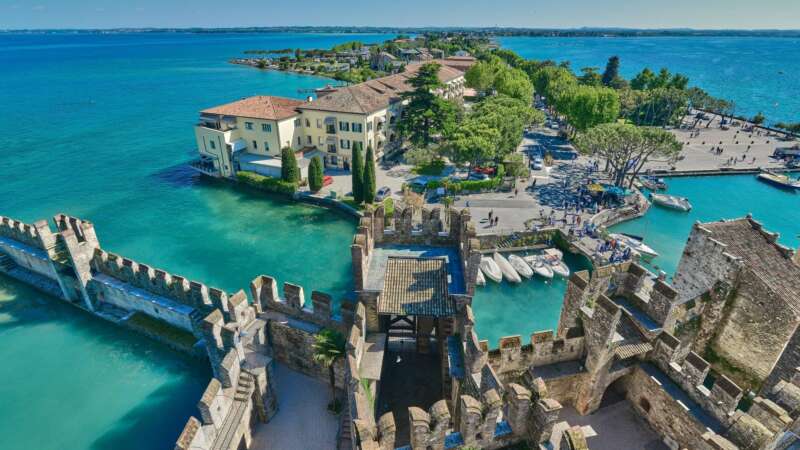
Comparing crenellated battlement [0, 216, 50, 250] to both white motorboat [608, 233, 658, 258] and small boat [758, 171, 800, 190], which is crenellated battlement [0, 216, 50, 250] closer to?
white motorboat [608, 233, 658, 258]

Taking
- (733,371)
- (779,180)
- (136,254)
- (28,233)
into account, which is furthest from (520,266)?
(779,180)

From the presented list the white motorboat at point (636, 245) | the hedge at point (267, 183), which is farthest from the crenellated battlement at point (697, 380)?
the hedge at point (267, 183)

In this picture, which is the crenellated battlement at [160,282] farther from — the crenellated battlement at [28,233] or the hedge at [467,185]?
the hedge at [467,185]

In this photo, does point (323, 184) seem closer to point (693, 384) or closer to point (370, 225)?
point (370, 225)

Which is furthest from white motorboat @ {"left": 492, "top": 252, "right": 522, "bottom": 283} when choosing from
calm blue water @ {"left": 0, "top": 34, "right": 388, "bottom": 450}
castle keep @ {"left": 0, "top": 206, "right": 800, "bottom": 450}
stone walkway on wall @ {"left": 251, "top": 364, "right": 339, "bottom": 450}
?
stone walkway on wall @ {"left": 251, "top": 364, "right": 339, "bottom": 450}

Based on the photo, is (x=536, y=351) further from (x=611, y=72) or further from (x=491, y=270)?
(x=611, y=72)

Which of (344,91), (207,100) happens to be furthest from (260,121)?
(207,100)
